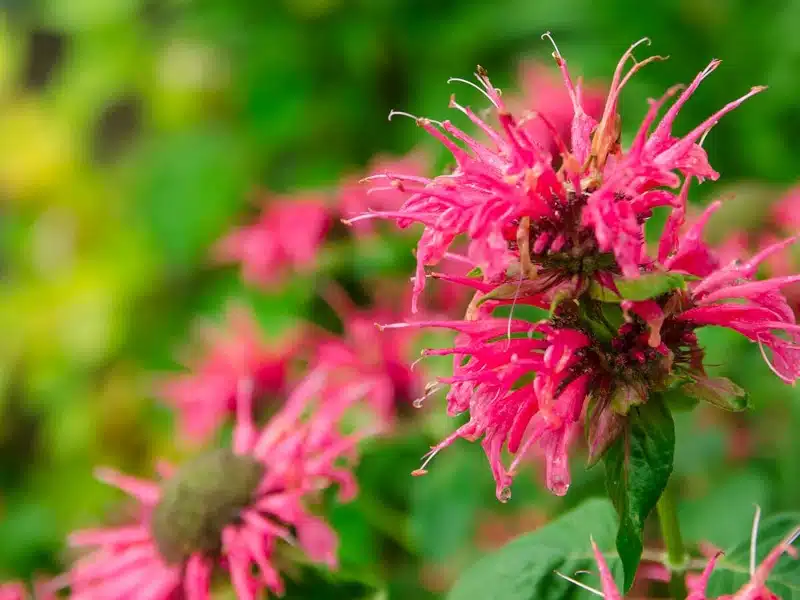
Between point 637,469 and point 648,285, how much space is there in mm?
105

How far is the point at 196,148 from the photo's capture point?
7.03 ft

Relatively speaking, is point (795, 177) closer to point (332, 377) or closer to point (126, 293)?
point (332, 377)

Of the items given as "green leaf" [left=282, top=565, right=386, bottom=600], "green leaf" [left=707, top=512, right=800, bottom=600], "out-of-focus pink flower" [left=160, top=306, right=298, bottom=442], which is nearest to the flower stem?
"green leaf" [left=707, top=512, right=800, bottom=600]

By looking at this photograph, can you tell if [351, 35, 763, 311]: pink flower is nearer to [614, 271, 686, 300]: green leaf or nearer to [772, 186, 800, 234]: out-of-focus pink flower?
[614, 271, 686, 300]: green leaf

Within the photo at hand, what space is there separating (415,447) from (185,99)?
1.46 m

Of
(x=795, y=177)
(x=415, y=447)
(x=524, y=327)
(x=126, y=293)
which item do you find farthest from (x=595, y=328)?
(x=126, y=293)

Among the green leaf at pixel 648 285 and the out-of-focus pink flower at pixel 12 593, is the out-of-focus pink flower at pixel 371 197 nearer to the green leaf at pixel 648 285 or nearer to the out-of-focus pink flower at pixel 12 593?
the out-of-focus pink flower at pixel 12 593

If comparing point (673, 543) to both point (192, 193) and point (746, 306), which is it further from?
point (192, 193)

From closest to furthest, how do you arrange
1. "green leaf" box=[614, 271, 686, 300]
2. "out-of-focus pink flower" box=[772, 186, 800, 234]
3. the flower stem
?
"green leaf" box=[614, 271, 686, 300]
the flower stem
"out-of-focus pink flower" box=[772, 186, 800, 234]

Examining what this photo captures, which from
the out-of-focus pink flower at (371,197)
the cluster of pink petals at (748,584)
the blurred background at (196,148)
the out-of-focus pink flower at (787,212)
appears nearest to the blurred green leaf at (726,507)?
the blurred background at (196,148)

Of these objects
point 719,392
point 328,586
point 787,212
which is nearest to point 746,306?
point 719,392

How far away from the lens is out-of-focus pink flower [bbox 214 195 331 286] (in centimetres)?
128

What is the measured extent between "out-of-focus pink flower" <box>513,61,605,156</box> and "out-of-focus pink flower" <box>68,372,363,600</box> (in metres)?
0.44

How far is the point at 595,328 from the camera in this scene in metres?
0.52
